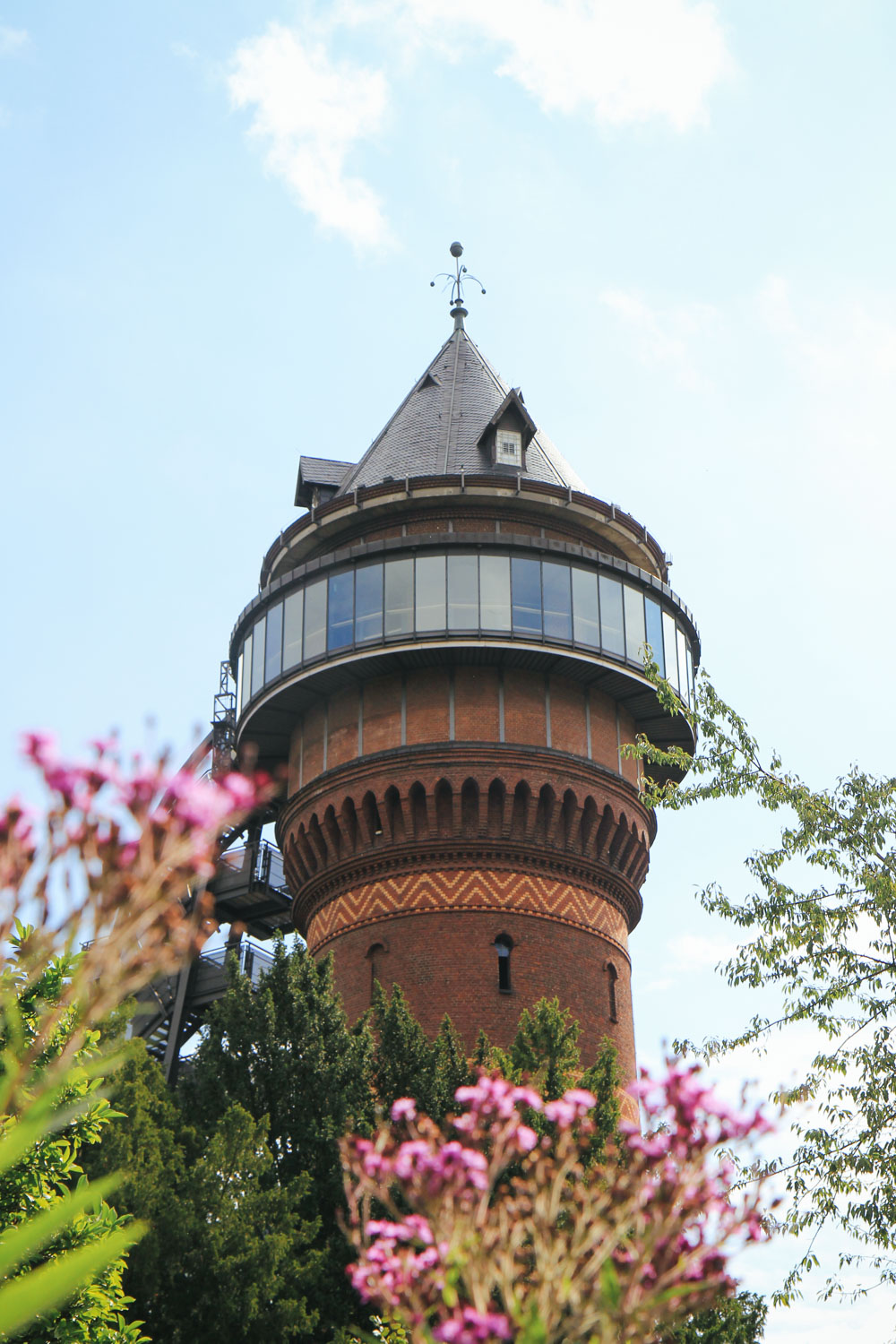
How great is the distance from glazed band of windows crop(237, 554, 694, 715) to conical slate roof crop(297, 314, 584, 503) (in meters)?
2.90

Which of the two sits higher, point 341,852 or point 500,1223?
point 341,852

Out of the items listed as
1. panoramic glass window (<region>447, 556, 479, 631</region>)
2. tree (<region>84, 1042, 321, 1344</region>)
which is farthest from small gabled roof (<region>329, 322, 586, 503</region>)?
tree (<region>84, 1042, 321, 1344</region>)

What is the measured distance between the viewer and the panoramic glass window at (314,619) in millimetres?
30406

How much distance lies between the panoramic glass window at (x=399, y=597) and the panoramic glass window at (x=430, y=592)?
14 centimetres

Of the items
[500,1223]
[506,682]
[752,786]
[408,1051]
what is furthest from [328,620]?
[500,1223]

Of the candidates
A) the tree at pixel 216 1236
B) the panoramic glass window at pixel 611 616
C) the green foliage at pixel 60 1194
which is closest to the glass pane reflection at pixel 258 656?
the panoramic glass window at pixel 611 616

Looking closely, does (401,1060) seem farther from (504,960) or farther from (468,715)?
(468,715)

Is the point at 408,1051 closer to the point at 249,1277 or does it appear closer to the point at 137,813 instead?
the point at 249,1277

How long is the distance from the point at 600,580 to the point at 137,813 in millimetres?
26776

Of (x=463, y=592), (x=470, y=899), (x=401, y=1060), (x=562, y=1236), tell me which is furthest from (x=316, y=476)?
(x=562, y=1236)

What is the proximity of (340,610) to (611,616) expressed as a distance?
5467 millimetres

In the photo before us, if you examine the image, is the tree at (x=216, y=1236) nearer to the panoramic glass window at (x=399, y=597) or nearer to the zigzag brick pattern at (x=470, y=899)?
the zigzag brick pattern at (x=470, y=899)

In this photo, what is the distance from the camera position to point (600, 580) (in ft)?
101

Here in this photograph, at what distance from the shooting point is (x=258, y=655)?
32094mm
